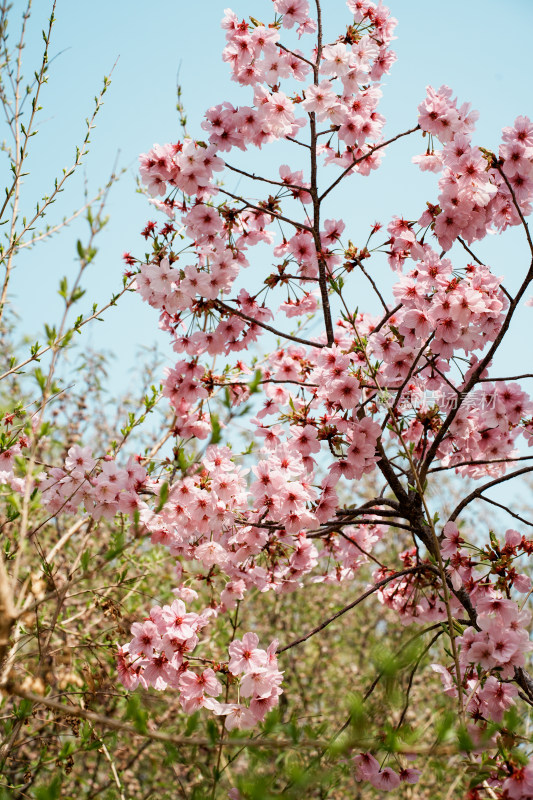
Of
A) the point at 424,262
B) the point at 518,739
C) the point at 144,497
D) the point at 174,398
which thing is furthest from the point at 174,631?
the point at 424,262

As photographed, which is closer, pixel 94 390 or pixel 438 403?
pixel 438 403

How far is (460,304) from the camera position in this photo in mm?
2549

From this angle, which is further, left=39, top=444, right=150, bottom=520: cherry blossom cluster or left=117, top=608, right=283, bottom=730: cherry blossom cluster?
left=39, top=444, right=150, bottom=520: cherry blossom cluster

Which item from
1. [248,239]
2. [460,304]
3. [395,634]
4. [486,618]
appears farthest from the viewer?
[395,634]

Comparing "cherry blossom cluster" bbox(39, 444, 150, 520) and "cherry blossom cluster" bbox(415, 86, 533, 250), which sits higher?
Result: "cherry blossom cluster" bbox(415, 86, 533, 250)

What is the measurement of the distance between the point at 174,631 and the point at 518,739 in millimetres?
1241

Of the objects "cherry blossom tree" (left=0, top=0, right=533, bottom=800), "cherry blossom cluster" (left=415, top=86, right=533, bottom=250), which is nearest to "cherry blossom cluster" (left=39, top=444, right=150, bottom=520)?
"cherry blossom tree" (left=0, top=0, right=533, bottom=800)

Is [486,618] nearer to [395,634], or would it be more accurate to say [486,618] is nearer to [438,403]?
[438,403]

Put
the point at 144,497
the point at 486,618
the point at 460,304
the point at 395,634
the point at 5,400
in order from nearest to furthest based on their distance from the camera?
the point at 486,618 < the point at 460,304 < the point at 144,497 < the point at 5,400 < the point at 395,634

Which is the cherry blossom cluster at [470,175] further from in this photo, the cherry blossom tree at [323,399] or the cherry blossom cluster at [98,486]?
the cherry blossom cluster at [98,486]

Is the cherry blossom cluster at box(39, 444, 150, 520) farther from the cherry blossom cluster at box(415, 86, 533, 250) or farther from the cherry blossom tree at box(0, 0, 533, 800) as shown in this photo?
the cherry blossom cluster at box(415, 86, 533, 250)

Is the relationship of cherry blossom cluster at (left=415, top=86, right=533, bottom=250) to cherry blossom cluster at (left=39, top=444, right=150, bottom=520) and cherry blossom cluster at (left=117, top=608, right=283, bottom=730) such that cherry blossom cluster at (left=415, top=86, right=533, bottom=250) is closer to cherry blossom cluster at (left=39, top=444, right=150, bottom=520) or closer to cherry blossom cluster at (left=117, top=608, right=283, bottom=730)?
cherry blossom cluster at (left=39, top=444, right=150, bottom=520)

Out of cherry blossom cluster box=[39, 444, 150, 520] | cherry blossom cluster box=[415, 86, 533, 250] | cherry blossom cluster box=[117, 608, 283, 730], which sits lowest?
cherry blossom cluster box=[117, 608, 283, 730]

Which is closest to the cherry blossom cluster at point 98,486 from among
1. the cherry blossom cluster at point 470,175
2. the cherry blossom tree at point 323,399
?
the cherry blossom tree at point 323,399
